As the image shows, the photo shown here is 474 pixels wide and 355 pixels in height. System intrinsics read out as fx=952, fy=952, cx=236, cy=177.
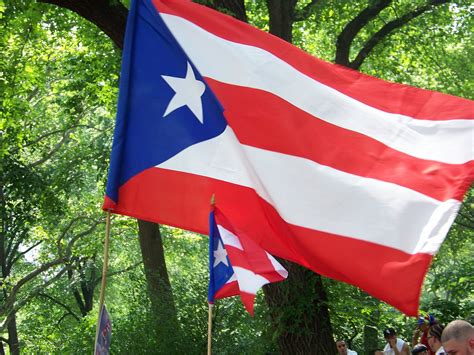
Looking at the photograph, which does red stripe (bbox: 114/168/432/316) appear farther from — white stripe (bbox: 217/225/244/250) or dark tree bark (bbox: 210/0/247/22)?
dark tree bark (bbox: 210/0/247/22)

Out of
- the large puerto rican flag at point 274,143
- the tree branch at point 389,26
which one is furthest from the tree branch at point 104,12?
the tree branch at point 389,26

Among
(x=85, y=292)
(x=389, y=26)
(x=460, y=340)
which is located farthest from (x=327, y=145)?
(x=85, y=292)

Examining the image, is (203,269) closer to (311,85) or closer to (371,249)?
(311,85)

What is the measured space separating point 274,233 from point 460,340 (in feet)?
5.73

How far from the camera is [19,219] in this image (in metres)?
22.6

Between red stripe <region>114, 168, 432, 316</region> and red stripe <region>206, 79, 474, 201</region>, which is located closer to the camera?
red stripe <region>114, 168, 432, 316</region>

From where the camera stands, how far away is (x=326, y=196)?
259 inches

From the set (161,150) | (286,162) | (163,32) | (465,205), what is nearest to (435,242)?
(286,162)

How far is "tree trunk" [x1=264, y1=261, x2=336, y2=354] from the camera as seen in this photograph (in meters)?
13.0

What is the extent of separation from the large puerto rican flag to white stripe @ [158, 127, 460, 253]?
0.4 inches

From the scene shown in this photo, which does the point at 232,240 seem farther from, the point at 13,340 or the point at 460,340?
the point at 13,340

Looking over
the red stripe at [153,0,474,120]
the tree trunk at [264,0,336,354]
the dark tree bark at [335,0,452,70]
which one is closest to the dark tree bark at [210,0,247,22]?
the tree trunk at [264,0,336,354]

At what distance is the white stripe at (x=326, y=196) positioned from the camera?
5918mm

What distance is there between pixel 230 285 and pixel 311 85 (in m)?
1.66
